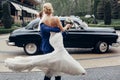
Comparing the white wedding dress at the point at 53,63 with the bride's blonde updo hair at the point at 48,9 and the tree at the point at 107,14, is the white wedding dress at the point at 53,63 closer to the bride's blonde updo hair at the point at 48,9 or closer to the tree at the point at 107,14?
the bride's blonde updo hair at the point at 48,9

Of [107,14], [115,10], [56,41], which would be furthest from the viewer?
[115,10]

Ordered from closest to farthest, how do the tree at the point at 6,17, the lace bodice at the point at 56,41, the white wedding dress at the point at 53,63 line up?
the white wedding dress at the point at 53,63
the lace bodice at the point at 56,41
the tree at the point at 6,17

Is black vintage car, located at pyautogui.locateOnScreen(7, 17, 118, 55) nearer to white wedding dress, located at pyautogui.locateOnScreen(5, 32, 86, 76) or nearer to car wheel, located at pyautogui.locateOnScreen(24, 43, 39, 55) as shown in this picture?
car wheel, located at pyautogui.locateOnScreen(24, 43, 39, 55)

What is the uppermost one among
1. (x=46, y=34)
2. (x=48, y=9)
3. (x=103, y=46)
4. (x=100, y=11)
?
(x=48, y=9)

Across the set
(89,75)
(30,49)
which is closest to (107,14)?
(30,49)

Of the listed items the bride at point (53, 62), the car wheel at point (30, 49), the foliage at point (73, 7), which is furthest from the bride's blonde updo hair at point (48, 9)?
the foliage at point (73, 7)

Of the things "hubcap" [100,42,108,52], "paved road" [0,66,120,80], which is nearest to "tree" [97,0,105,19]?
"hubcap" [100,42,108,52]

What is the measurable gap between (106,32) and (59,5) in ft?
198

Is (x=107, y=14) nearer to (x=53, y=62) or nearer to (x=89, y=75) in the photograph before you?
(x=89, y=75)

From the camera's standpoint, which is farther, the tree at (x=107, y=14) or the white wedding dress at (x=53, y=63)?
the tree at (x=107, y=14)

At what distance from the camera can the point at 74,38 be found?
48.2ft

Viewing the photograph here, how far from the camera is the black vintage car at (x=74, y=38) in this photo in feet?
48.0

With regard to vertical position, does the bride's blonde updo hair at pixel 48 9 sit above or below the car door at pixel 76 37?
above

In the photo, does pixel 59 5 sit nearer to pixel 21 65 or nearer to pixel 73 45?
pixel 73 45
